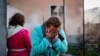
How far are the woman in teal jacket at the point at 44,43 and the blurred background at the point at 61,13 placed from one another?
1.95 meters

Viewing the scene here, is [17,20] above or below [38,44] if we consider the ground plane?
above

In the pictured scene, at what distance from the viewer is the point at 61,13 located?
25.3ft

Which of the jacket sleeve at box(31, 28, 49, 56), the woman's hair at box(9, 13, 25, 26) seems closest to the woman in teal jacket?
the jacket sleeve at box(31, 28, 49, 56)

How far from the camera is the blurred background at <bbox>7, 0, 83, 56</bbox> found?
24.7ft

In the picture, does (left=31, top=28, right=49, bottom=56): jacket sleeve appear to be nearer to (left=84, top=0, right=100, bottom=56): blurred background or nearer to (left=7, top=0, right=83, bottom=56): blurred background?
(left=7, top=0, right=83, bottom=56): blurred background

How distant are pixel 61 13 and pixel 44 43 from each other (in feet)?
7.52

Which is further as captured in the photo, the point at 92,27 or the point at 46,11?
the point at 92,27

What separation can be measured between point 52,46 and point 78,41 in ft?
7.57

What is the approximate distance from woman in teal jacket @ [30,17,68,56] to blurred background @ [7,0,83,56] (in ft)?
6.40

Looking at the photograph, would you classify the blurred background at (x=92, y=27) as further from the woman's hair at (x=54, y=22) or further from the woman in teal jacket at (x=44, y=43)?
the woman's hair at (x=54, y=22)

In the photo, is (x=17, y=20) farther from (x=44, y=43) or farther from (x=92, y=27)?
(x=92, y=27)

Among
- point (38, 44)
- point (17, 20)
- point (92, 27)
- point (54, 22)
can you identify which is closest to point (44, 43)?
point (38, 44)

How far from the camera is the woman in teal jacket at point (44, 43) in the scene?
18.0 ft

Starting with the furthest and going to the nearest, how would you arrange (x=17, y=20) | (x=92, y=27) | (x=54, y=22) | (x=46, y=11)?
(x=92, y=27)
(x=46, y=11)
(x=17, y=20)
(x=54, y=22)
